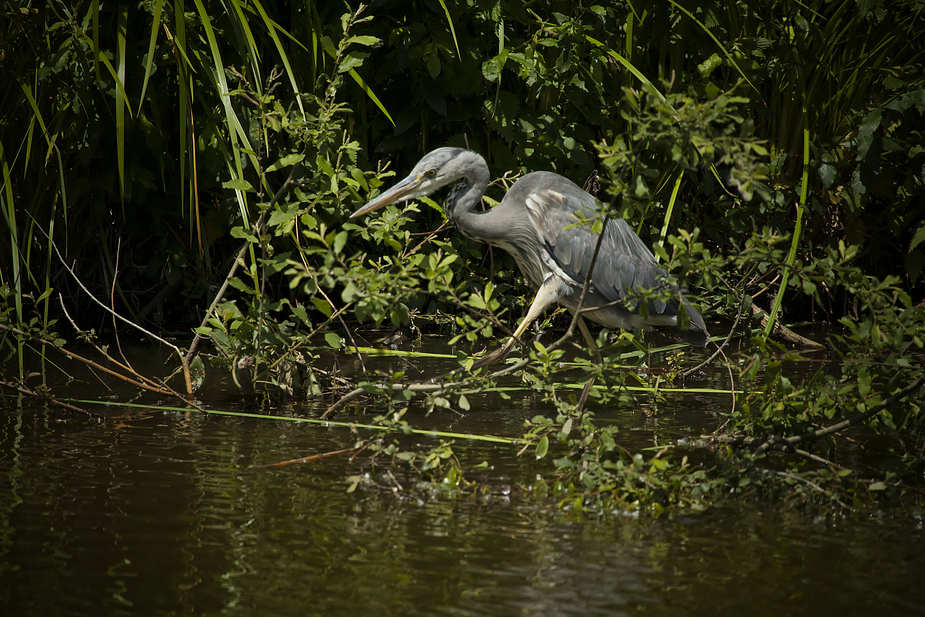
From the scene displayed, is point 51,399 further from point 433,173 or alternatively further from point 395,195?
point 433,173

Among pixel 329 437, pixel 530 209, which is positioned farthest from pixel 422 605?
pixel 530 209

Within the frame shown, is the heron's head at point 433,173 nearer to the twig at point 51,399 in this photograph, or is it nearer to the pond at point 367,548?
the pond at point 367,548

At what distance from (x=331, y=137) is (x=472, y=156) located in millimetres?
986

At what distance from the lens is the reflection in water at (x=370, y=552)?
2.07m

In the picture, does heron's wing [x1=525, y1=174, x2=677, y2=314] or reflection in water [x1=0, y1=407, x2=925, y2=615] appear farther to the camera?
heron's wing [x1=525, y1=174, x2=677, y2=314]

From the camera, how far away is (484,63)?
471 cm

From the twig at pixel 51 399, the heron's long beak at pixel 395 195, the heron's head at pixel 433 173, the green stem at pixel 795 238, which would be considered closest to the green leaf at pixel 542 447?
the green stem at pixel 795 238

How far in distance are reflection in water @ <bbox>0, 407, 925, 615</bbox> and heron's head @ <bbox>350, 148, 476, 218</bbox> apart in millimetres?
1423

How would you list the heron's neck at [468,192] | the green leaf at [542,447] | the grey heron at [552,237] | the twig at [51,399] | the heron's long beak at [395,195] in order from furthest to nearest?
the heron's neck at [468,192] < the grey heron at [552,237] < the heron's long beak at [395,195] < the twig at [51,399] < the green leaf at [542,447]

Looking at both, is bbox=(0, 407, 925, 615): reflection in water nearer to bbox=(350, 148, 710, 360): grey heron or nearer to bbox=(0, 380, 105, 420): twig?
bbox=(0, 380, 105, 420): twig

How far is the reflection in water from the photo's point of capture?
2.07 meters

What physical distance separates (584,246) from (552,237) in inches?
6.7

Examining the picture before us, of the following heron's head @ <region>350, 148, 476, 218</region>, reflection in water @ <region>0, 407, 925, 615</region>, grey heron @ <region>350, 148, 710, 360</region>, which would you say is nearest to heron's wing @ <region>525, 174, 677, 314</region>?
grey heron @ <region>350, 148, 710, 360</region>

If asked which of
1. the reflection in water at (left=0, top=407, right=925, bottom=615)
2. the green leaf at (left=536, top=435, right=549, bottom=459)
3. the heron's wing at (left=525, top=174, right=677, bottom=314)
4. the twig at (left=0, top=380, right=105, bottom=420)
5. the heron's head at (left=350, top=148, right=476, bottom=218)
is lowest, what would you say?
the reflection in water at (left=0, top=407, right=925, bottom=615)
